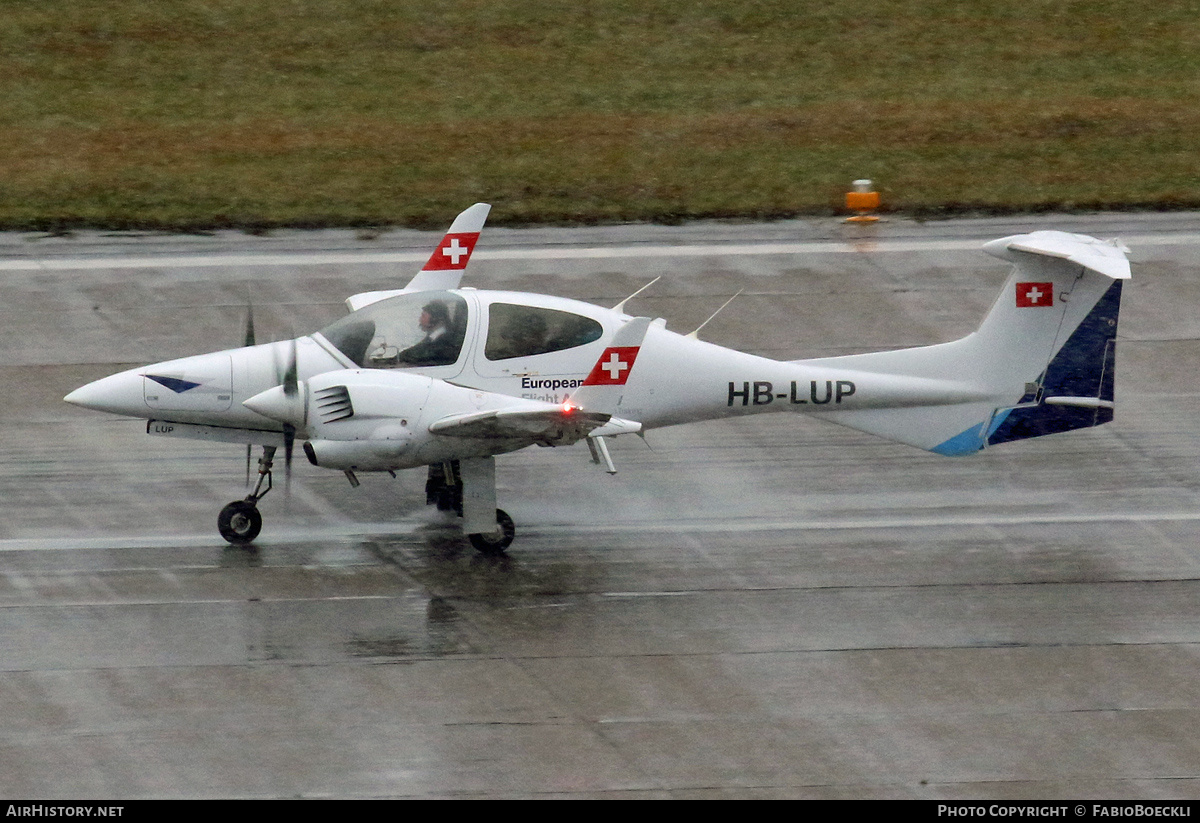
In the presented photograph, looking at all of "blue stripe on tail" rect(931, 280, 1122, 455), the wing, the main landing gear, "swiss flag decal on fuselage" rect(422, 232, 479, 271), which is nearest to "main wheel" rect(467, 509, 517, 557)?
the main landing gear

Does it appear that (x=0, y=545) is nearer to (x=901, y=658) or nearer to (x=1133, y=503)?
(x=901, y=658)

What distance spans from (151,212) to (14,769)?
46.2 ft

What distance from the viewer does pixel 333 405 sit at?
1309 cm

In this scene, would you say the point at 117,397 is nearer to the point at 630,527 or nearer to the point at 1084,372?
the point at 630,527

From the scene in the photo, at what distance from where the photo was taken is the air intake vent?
1308cm

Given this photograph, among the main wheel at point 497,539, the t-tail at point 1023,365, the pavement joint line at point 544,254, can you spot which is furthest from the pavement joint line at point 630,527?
the pavement joint line at point 544,254

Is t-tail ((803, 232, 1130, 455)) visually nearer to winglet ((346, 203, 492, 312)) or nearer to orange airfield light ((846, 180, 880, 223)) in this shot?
winglet ((346, 203, 492, 312))

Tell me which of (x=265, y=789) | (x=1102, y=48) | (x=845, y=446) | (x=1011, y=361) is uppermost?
→ (x=1102, y=48)

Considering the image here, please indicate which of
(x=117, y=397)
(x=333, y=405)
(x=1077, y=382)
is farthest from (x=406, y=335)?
(x=1077, y=382)

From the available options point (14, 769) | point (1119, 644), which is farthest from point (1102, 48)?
point (14, 769)

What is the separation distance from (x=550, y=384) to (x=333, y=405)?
2.09 m

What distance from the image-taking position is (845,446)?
16859 millimetres

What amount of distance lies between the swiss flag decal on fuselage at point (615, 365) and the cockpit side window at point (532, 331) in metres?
1.48

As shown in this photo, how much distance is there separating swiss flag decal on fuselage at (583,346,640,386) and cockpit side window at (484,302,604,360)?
1.48 metres
